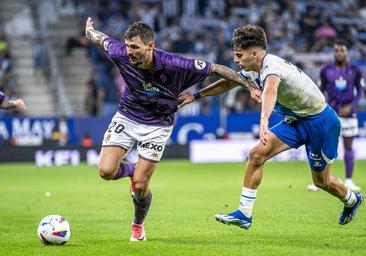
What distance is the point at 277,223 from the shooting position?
10.8 m

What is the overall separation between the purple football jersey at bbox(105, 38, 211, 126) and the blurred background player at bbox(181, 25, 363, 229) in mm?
198

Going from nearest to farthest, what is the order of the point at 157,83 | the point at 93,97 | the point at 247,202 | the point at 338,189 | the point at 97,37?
the point at 247,202 → the point at 157,83 → the point at 338,189 → the point at 97,37 → the point at 93,97

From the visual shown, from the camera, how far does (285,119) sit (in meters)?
9.65

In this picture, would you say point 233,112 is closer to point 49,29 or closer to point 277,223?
point 49,29

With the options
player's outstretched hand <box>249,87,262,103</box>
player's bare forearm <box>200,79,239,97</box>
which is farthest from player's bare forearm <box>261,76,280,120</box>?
player's bare forearm <box>200,79,239,97</box>

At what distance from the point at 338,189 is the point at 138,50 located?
2.71 m

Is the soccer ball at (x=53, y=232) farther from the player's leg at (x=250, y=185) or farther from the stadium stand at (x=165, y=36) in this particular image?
the stadium stand at (x=165, y=36)

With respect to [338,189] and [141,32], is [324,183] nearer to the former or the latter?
[338,189]

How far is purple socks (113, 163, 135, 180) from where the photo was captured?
31.9 ft

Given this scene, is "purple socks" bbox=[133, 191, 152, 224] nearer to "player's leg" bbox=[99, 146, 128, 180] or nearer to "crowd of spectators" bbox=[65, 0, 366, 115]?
"player's leg" bbox=[99, 146, 128, 180]

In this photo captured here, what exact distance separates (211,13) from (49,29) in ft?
18.0

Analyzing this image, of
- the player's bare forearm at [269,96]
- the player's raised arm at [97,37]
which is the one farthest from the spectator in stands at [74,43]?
the player's bare forearm at [269,96]

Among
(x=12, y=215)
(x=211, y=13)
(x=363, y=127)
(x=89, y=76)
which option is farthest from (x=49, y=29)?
(x=12, y=215)

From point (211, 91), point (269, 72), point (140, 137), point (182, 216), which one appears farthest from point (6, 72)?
point (269, 72)
